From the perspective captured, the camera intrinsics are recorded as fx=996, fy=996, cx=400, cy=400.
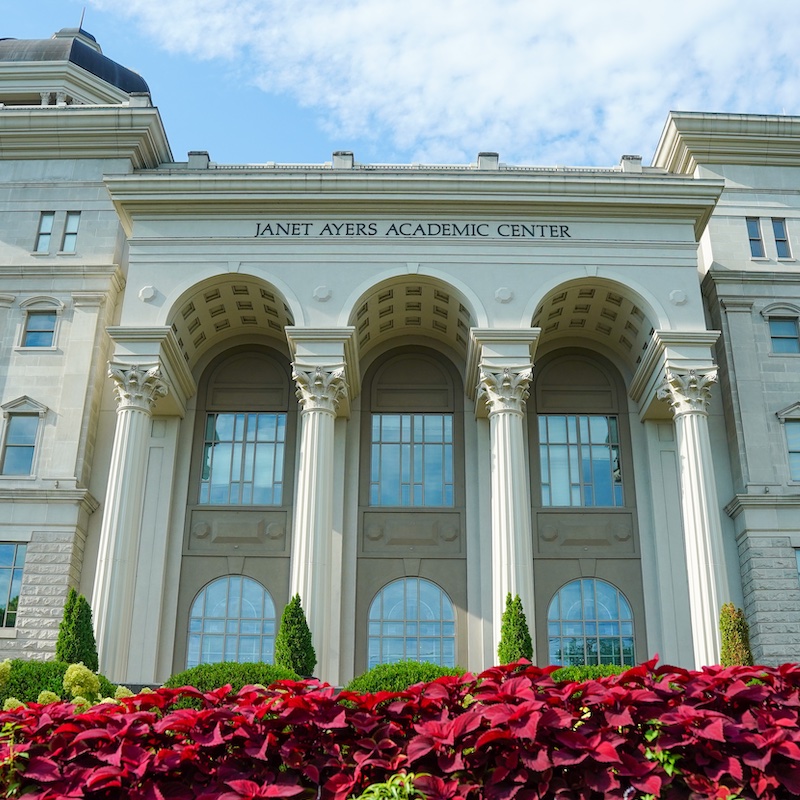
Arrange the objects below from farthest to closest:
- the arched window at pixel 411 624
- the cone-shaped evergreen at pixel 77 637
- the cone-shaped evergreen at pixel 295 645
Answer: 1. the arched window at pixel 411 624
2. the cone-shaped evergreen at pixel 295 645
3. the cone-shaped evergreen at pixel 77 637

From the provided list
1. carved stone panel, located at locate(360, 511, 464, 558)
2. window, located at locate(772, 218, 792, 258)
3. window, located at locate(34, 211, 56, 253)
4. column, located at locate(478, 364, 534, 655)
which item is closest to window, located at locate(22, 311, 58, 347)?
window, located at locate(34, 211, 56, 253)

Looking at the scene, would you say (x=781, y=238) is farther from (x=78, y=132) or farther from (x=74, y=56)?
(x=74, y=56)

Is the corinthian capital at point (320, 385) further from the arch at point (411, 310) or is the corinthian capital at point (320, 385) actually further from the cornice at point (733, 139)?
the cornice at point (733, 139)

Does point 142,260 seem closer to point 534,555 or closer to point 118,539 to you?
point 118,539

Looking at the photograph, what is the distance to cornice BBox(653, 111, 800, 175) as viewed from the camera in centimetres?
3444

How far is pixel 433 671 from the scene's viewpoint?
20906 millimetres

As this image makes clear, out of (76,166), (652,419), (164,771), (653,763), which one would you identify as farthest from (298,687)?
(76,166)

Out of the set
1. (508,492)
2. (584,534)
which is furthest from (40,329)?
(584,534)

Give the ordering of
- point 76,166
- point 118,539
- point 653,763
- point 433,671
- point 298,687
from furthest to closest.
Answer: point 76,166 < point 118,539 < point 433,671 < point 298,687 < point 653,763

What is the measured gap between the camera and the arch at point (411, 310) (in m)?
29.9

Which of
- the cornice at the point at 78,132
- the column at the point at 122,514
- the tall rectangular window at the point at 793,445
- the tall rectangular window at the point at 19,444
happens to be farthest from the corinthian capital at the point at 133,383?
the tall rectangular window at the point at 793,445

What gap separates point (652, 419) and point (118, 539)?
1678 cm

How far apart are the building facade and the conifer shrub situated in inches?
54.6

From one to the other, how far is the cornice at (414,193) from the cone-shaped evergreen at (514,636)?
499 inches
